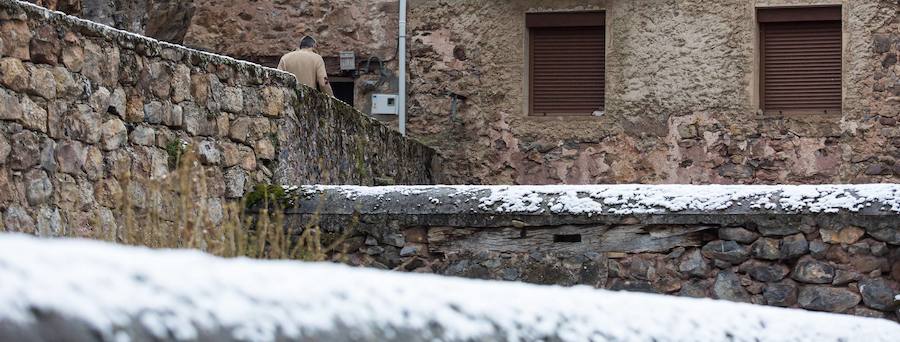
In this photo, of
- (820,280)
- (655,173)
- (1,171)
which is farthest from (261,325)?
(655,173)

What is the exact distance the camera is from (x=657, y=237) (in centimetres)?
707

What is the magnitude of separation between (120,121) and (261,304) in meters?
5.76

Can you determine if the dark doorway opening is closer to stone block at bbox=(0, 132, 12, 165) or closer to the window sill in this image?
the window sill

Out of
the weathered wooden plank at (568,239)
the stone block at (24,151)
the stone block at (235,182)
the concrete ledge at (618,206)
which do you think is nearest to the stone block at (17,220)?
the stone block at (24,151)

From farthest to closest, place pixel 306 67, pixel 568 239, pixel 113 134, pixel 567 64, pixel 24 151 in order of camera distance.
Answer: pixel 567 64
pixel 306 67
pixel 568 239
pixel 113 134
pixel 24 151

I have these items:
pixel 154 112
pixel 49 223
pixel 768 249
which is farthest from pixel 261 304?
pixel 154 112

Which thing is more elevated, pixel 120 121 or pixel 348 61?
pixel 348 61

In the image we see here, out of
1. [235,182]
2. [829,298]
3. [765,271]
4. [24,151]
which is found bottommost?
[829,298]

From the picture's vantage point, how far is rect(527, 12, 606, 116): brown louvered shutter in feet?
44.4

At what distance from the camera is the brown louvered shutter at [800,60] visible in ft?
42.9

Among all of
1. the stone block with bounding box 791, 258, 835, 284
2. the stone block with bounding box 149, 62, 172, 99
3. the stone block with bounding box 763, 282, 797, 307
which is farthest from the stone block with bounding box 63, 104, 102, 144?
the stone block with bounding box 791, 258, 835, 284

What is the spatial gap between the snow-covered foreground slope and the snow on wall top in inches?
195

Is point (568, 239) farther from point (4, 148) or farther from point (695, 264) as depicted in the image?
point (4, 148)

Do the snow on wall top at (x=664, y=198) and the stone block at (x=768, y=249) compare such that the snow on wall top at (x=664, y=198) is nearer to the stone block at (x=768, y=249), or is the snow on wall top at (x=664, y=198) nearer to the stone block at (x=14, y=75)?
the stone block at (x=768, y=249)
